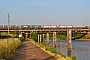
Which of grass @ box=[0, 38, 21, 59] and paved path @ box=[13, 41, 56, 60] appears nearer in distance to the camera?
grass @ box=[0, 38, 21, 59]

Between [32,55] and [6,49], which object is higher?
[6,49]

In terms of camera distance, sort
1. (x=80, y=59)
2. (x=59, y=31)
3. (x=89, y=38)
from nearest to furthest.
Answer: (x=80, y=59) < (x=59, y=31) < (x=89, y=38)

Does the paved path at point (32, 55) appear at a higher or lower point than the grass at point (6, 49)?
lower

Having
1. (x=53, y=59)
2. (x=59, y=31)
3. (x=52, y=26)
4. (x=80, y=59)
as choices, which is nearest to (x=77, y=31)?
(x=59, y=31)

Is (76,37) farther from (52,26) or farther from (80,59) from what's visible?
(80,59)

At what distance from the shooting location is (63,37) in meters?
164

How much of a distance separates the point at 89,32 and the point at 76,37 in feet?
93.3

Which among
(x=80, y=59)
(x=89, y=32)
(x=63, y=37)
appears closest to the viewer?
(x=80, y=59)

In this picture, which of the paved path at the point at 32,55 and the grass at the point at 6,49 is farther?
the paved path at the point at 32,55

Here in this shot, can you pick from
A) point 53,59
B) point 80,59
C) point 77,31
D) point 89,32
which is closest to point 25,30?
point 77,31

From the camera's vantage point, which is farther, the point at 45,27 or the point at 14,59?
the point at 45,27

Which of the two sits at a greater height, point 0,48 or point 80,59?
point 0,48

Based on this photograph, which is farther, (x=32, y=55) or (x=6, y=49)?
(x=32, y=55)

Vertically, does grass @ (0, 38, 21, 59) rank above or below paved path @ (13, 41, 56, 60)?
above
